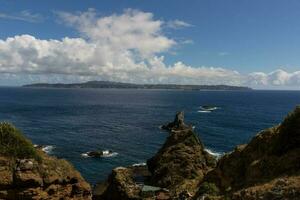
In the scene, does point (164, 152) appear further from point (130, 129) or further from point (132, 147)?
point (130, 129)

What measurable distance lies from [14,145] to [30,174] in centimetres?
589

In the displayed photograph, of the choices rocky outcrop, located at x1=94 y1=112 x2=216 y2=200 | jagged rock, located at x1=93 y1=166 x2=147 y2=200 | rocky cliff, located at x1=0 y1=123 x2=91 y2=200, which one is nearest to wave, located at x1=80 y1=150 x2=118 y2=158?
rocky outcrop, located at x1=94 y1=112 x2=216 y2=200

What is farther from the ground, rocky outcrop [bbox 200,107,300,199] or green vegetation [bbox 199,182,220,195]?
rocky outcrop [bbox 200,107,300,199]

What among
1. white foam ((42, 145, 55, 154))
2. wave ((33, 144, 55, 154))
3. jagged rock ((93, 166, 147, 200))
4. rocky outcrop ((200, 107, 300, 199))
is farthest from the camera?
white foam ((42, 145, 55, 154))

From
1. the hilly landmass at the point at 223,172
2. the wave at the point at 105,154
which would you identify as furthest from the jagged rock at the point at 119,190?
the wave at the point at 105,154

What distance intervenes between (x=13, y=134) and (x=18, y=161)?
4866 mm

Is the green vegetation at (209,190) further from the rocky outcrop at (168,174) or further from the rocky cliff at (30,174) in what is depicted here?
the rocky outcrop at (168,174)

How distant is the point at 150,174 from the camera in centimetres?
7438

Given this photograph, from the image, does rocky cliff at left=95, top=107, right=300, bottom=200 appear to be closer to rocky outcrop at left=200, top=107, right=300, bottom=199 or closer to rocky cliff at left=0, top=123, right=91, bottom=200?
rocky outcrop at left=200, top=107, right=300, bottom=199

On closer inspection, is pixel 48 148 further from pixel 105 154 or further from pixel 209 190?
pixel 209 190

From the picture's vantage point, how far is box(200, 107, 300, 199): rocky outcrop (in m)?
24.8

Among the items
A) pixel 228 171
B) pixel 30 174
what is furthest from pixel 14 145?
pixel 228 171

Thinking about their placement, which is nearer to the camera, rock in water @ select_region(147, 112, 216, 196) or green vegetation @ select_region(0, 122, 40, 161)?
green vegetation @ select_region(0, 122, 40, 161)

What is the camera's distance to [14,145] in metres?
38.6
